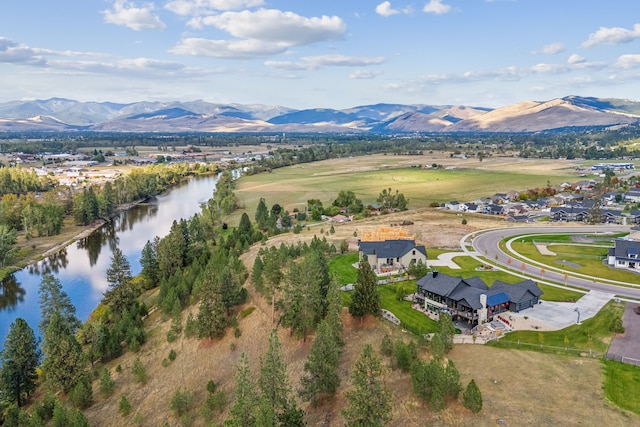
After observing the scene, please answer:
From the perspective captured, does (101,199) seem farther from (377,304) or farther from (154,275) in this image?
(377,304)

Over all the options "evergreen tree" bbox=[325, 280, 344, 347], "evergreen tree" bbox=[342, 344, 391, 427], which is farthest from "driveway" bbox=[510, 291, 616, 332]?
"evergreen tree" bbox=[342, 344, 391, 427]

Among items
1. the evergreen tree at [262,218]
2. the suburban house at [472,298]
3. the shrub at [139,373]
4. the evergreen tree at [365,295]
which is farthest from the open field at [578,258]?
the shrub at [139,373]

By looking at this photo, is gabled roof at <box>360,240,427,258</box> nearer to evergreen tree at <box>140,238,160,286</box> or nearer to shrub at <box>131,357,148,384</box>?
evergreen tree at <box>140,238,160,286</box>

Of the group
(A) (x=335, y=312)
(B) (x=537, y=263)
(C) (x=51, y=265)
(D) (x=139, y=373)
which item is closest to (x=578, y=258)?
(B) (x=537, y=263)

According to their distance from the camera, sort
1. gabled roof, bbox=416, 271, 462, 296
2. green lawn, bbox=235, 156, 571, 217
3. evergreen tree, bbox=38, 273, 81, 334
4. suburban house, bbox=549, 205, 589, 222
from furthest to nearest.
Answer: green lawn, bbox=235, 156, 571, 217 → suburban house, bbox=549, 205, 589, 222 → evergreen tree, bbox=38, 273, 81, 334 → gabled roof, bbox=416, 271, 462, 296

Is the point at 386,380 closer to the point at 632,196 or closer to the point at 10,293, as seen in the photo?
the point at 10,293
